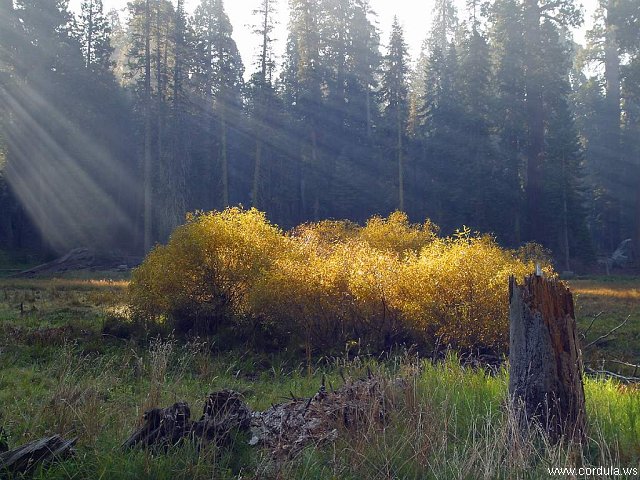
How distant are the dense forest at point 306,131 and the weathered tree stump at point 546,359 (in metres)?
33.8

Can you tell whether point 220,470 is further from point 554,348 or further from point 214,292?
point 214,292

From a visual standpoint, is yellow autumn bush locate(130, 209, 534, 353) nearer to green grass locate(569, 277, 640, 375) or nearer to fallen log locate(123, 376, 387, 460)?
green grass locate(569, 277, 640, 375)

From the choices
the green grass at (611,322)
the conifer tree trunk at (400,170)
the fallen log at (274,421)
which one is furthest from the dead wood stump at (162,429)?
the conifer tree trunk at (400,170)

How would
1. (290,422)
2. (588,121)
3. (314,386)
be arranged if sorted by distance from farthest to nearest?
(588,121), (314,386), (290,422)

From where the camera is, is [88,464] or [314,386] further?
[314,386]

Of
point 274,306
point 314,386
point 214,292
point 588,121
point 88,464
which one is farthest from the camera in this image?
point 588,121

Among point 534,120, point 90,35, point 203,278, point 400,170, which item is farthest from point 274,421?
point 90,35

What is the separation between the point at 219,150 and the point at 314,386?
126 feet

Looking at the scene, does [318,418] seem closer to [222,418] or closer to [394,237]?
[222,418]

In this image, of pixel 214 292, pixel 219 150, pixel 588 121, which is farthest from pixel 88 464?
pixel 588 121

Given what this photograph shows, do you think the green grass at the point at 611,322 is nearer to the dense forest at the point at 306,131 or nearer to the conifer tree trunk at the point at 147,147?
the dense forest at the point at 306,131

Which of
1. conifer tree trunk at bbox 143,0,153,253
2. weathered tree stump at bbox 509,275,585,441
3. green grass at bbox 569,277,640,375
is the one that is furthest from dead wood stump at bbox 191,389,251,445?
conifer tree trunk at bbox 143,0,153,253

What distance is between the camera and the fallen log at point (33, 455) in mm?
4258

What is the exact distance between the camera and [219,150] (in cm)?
4500
